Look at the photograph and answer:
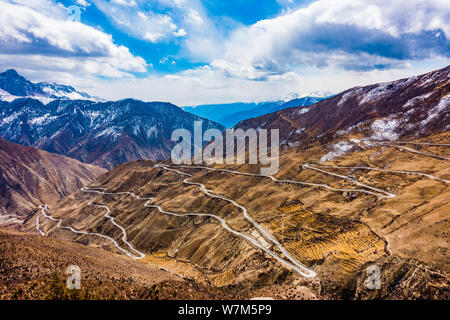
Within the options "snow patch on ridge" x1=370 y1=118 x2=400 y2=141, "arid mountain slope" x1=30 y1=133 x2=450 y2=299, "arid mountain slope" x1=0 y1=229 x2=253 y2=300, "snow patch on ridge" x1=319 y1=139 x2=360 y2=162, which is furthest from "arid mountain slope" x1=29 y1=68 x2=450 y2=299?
"arid mountain slope" x1=0 y1=229 x2=253 y2=300

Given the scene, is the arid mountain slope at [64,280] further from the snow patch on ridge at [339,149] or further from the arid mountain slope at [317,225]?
the snow patch on ridge at [339,149]

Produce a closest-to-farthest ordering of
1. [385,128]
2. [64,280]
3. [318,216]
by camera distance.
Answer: [64,280] → [318,216] → [385,128]

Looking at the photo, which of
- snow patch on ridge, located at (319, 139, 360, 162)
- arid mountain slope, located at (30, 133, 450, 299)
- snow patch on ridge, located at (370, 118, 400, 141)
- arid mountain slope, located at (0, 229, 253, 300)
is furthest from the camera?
snow patch on ridge, located at (370, 118, 400, 141)

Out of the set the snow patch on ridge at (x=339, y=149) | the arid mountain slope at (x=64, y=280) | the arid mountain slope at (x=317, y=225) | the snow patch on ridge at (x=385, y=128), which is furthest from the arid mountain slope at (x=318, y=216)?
the arid mountain slope at (x=64, y=280)

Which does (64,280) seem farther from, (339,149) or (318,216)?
(339,149)

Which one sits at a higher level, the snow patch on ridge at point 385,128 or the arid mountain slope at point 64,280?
→ the snow patch on ridge at point 385,128

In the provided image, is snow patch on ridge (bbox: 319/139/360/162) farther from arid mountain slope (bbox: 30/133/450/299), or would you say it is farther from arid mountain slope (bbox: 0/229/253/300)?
arid mountain slope (bbox: 0/229/253/300)

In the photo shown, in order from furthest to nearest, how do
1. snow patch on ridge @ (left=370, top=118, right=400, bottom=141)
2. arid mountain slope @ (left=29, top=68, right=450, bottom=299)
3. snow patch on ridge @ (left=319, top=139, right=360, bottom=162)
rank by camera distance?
snow patch on ridge @ (left=370, top=118, right=400, bottom=141) → snow patch on ridge @ (left=319, top=139, right=360, bottom=162) → arid mountain slope @ (left=29, top=68, right=450, bottom=299)

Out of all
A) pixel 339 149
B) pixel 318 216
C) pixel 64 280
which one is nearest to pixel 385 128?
pixel 339 149

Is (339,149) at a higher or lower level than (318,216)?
higher

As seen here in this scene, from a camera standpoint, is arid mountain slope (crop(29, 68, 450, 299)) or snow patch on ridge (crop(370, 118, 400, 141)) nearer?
arid mountain slope (crop(29, 68, 450, 299))
